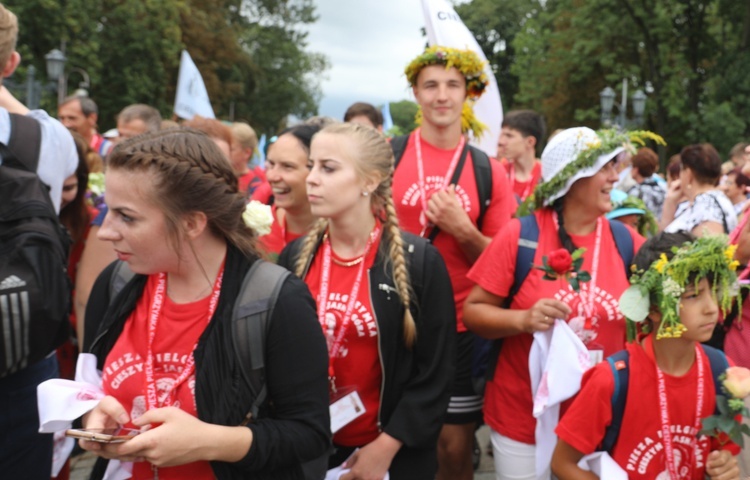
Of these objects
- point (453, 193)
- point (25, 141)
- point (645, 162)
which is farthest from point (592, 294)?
point (645, 162)

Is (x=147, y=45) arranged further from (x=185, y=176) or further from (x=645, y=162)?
(x=185, y=176)

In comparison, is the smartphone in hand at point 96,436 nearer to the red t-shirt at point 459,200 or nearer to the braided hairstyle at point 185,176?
the braided hairstyle at point 185,176

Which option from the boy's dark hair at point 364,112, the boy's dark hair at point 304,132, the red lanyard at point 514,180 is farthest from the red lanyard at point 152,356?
the red lanyard at point 514,180

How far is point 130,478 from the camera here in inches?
94.7

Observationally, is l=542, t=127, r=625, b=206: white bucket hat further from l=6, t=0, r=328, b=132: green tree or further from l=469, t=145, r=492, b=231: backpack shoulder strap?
l=6, t=0, r=328, b=132: green tree

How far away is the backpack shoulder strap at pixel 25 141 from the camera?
276 centimetres

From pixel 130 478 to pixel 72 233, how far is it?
1.93 metres

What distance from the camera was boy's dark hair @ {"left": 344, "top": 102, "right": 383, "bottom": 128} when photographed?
6.94m

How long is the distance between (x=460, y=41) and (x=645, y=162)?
15.2 feet

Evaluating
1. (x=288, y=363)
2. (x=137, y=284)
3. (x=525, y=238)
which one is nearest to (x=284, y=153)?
(x=525, y=238)

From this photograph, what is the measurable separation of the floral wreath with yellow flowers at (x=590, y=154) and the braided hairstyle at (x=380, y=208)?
777mm

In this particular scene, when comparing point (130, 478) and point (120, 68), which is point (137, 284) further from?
point (120, 68)

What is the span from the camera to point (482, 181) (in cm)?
446

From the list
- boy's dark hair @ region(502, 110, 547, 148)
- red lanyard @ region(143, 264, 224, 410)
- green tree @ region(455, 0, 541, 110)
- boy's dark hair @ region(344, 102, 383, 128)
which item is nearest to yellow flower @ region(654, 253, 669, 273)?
red lanyard @ region(143, 264, 224, 410)
